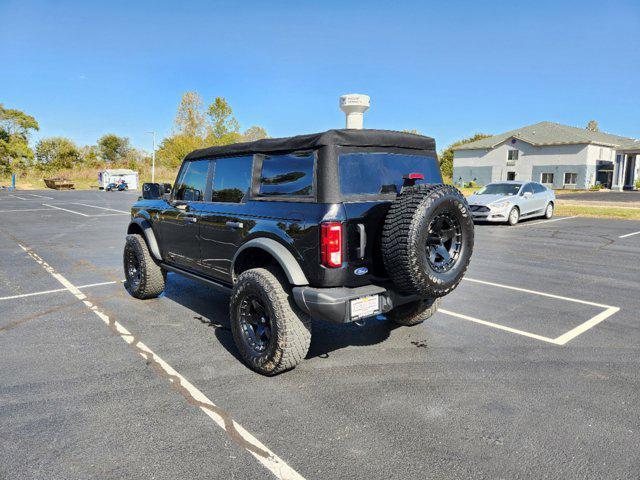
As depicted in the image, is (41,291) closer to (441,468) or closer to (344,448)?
(344,448)

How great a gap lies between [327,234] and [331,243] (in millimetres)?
74

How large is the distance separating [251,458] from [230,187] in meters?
2.56

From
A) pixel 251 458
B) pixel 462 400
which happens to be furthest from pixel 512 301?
pixel 251 458

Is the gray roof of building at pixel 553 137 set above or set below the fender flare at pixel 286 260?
above

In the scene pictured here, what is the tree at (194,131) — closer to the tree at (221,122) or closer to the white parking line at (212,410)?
the tree at (221,122)

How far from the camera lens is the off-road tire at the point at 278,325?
136 inches

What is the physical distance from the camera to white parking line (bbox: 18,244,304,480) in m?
2.53

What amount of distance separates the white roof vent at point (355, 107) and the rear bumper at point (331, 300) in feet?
12.9

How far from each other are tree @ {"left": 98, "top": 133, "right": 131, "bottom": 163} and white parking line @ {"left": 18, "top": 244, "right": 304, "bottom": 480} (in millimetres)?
79588

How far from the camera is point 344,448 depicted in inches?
106

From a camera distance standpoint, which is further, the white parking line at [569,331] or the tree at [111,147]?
the tree at [111,147]

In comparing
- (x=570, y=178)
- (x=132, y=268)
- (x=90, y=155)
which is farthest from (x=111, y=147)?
(x=132, y=268)

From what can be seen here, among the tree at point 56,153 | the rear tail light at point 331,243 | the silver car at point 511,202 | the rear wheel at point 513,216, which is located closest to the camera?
the rear tail light at point 331,243

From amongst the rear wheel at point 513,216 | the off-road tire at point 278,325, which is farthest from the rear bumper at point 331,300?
the rear wheel at point 513,216
